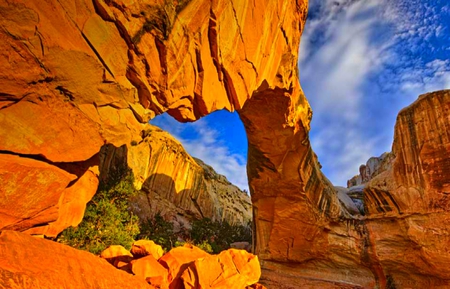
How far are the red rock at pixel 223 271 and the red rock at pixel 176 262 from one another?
216mm

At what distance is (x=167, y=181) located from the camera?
24672 mm

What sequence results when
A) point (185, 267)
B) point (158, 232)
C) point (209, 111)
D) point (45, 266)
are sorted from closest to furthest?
1. point (45, 266)
2. point (185, 267)
3. point (209, 111)
4. point (158, 232)

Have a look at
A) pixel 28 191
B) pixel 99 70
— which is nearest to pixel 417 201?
pixel 99 70

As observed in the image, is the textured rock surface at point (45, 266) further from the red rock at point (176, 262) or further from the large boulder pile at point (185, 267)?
the red rock at point (176, 262)

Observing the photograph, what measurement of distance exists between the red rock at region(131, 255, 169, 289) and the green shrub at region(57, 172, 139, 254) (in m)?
6.58

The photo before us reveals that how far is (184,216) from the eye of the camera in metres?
25.7

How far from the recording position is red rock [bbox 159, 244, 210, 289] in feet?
18.7

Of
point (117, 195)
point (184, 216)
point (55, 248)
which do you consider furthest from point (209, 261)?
point (184, 216)

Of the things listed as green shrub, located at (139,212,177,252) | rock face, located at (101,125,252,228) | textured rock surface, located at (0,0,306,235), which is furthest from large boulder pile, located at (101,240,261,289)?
rock face, located at (101,125,252,228)

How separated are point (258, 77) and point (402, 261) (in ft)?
39.1

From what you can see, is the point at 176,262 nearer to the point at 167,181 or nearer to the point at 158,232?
the point at 158,232

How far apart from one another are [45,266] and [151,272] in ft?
8.95

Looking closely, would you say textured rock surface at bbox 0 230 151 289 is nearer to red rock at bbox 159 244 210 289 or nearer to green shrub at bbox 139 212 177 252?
red rock at bbox 159 244 210 289

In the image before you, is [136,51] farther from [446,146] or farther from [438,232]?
[438,232]
